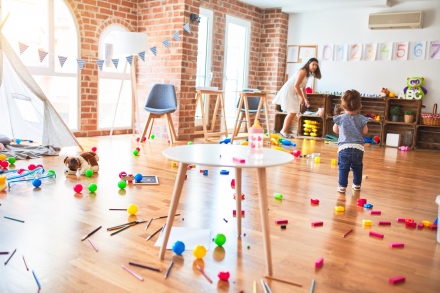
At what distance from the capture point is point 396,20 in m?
6.68

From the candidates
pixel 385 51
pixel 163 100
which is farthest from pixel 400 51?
pixel 163 100

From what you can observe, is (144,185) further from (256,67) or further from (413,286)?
(256,67)

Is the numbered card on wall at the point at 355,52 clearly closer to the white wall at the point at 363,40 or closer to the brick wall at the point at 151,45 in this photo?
the white wall at the point at 363,40

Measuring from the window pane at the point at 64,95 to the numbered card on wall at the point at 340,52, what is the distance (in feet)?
14.4

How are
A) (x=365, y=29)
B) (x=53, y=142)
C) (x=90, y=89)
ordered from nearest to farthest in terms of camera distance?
(x=53, y=142), (x=90, y=89), (x=365, y=29)

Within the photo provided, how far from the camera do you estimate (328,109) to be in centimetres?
727

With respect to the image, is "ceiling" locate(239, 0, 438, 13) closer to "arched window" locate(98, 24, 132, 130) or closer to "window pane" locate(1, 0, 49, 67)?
"arched window" locate(98, 24, 132, 130)

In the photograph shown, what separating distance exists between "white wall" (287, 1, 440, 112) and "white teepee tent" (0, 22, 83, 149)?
4.81 m

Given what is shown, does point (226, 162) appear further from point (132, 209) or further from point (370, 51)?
point (370, 51)

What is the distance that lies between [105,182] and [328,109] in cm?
497

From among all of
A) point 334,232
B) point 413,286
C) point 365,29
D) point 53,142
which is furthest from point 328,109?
point 413,286

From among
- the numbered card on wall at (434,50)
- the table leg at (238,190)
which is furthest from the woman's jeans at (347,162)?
the numbered card on wall at (434,50)

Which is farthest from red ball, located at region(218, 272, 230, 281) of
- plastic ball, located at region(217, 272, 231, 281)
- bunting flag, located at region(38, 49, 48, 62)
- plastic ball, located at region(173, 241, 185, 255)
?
bunting flag, located at region(38, 49, 48, 62)

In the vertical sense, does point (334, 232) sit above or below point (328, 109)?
below
